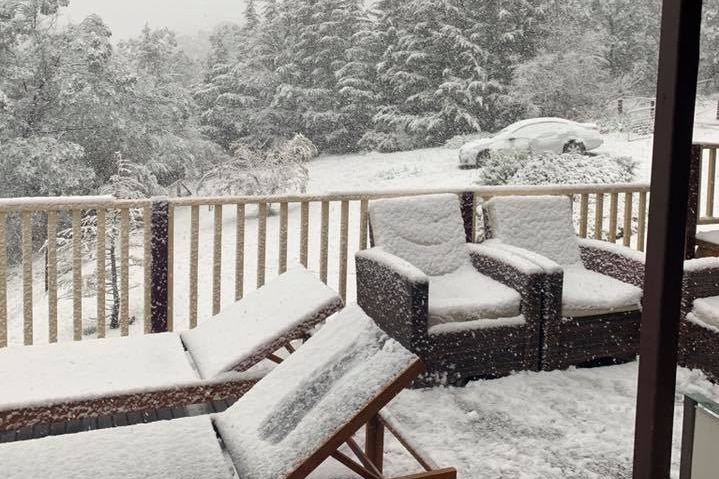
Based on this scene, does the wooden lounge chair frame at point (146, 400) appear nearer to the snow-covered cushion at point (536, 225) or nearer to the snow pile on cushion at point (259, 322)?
the snow pile on cushion at point (259, 322)

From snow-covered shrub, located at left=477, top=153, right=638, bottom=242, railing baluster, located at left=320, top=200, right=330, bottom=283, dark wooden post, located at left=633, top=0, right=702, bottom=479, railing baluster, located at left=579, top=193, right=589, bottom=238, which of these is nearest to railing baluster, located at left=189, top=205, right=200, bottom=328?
railing baluster, located at left=320, top=200, right=330, bottom=283

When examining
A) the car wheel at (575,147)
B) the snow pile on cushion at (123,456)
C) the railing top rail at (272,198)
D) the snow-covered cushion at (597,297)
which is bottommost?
the snow pile on cushion at (123,456)

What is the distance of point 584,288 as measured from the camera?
3762 millimetres

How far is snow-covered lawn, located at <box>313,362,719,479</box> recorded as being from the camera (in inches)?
106

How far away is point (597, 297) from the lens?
11.9ft

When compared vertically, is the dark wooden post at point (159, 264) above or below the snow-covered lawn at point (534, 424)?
above

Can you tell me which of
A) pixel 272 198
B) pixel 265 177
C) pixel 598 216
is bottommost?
pixel 265 177

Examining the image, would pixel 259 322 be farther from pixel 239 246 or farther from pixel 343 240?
pixel 343 240

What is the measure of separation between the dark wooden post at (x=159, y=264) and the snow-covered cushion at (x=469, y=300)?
1.39 m

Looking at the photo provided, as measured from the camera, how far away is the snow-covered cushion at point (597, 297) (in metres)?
3.58

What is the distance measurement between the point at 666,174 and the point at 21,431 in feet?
7.45

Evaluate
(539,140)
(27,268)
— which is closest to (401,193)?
(27,268)

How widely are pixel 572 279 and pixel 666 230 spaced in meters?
2.52

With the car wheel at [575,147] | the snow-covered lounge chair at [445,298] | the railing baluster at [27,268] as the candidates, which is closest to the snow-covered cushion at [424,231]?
the snow-covered lounge chair at [445,298]
